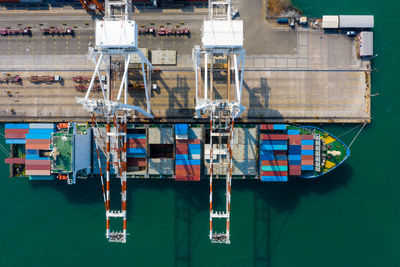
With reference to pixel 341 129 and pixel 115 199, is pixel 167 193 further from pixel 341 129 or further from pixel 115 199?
pixel 341 129

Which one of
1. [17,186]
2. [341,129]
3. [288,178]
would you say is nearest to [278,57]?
[341,129]

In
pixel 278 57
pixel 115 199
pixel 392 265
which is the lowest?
pixel 392 265

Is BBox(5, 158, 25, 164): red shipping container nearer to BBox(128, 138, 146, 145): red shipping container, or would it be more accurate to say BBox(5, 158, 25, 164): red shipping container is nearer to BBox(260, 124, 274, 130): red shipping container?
BBox(128, 138, 146, 145): red shipping container

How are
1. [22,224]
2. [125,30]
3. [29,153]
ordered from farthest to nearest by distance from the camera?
1. [22,224]
2. [29,153]
3. [125,30]

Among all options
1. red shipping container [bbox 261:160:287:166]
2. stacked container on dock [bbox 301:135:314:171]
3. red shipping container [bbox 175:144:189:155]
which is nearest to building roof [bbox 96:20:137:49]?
red shipping container [bbox 175:144:189:155]

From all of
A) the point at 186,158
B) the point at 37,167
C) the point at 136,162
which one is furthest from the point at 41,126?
the point at 186,158

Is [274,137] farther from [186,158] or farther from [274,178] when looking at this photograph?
[186,158]
